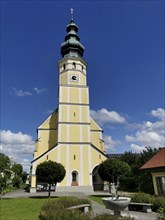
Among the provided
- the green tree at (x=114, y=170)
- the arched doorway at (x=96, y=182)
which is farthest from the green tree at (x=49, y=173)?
the arched doorway at (x=96, y=182)

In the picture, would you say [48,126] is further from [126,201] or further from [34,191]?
[126,201]

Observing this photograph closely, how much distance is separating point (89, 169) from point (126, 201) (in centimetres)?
1939

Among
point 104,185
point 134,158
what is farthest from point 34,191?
point 134,158

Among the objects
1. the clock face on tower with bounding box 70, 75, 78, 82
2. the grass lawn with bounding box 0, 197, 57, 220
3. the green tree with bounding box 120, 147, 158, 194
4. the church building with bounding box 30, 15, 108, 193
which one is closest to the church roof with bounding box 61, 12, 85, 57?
the church building with bounding box 30, 15, 108, 193

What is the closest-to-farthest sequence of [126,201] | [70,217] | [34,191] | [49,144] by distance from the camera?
[70,217]
[126,201]
[34,191]
[49,144]

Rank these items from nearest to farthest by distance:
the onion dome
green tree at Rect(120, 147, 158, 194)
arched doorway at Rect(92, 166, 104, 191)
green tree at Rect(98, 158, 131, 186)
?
green tree at Rect(98, 158, 131, 186)
green tree at Rect(120, 147, 158, 194)
arched doorway at Rect(92, 166, 104, 191)
the onion dome

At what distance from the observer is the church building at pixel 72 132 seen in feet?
86.9

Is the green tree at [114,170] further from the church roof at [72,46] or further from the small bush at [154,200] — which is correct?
the church roof at [72,46]

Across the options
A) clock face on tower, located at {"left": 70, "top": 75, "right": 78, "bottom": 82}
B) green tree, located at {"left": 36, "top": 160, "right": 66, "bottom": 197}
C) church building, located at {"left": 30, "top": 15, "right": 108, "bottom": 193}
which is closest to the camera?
green tree, located at {"left": 36, "top": 160, "right": 66, "bottom": 197}

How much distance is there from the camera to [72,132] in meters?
28.4

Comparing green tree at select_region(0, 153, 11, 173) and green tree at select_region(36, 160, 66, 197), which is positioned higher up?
green tree at select_region(0, 153, 11, 173)

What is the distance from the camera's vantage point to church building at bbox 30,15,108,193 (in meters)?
26.5

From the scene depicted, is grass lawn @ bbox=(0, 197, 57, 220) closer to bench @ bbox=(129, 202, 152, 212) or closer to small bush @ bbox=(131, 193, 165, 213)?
bench @ bbox=(129, 202, 152, 212)

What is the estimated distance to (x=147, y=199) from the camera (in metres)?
11.6
